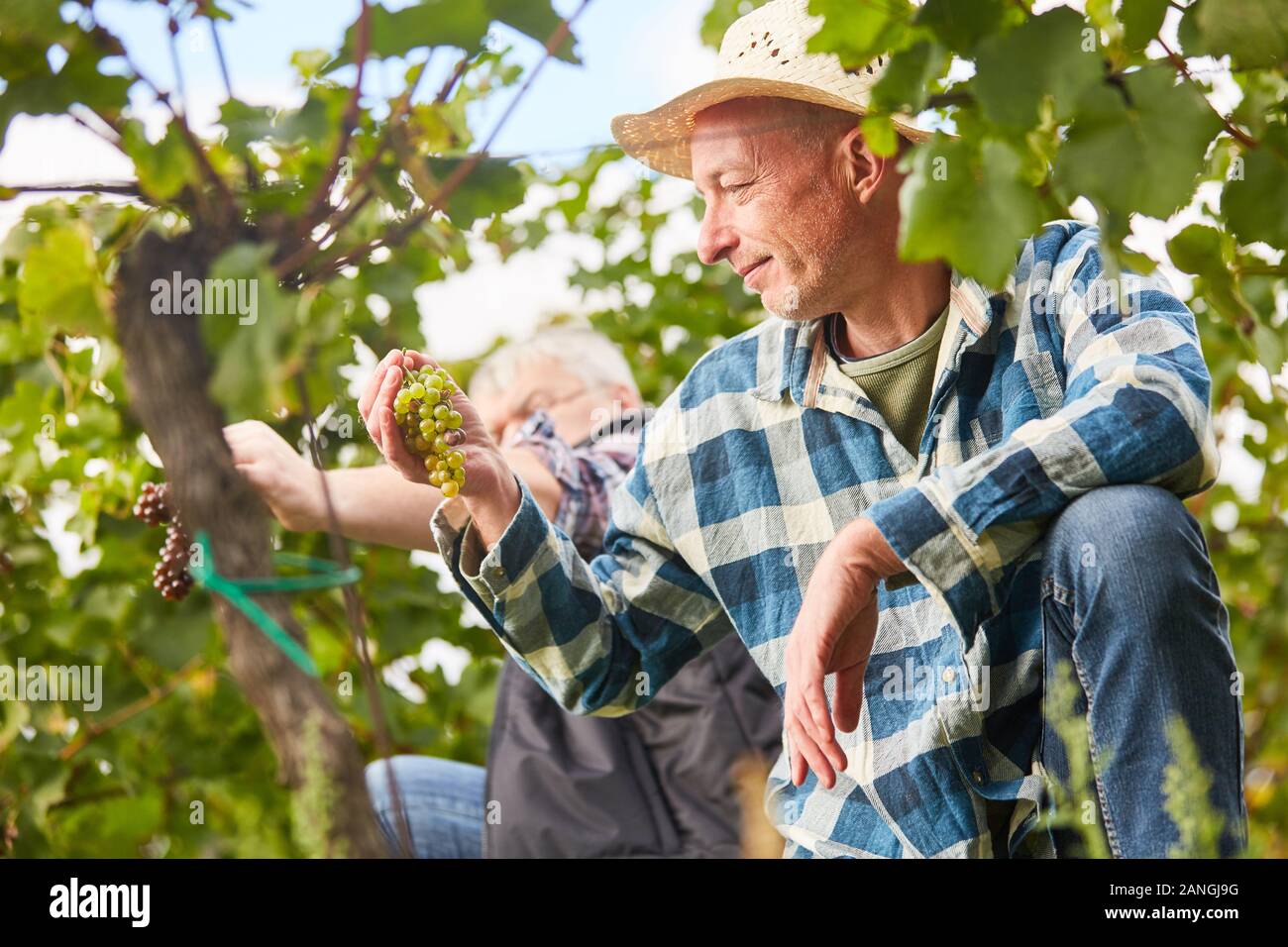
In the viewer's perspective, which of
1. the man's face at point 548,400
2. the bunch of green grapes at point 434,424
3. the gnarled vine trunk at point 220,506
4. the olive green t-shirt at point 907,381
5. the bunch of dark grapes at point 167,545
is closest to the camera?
the gnarled vine trunk at point 220,506

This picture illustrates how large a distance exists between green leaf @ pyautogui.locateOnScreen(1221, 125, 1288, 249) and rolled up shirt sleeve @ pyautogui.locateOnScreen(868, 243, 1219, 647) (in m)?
0.14

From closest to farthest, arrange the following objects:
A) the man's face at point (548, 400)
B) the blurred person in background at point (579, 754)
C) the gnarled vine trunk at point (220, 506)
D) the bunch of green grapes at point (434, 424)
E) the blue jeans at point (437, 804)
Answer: the gnarled vine trunk at point (220, 506)
the bunch of green grapes at point (434, 424)
the blurred person in background at point (579, 754)
the blue jeans at point (437, 804)
the man's face at point (548, 400)

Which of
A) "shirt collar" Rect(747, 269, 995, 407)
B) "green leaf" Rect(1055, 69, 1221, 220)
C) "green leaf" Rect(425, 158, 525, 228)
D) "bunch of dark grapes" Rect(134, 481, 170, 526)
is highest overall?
"green leaf" Rect(425, 158, 525, 228)

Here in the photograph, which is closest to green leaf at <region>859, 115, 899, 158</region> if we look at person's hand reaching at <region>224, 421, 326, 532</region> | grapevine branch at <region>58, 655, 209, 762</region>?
person's hand reaching at <region>224, 421, 326, 532</region>

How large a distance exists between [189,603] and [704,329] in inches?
51.4

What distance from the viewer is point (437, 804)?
2.07m

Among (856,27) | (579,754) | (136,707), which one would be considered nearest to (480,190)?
(856,27)

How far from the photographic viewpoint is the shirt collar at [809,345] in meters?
1.41

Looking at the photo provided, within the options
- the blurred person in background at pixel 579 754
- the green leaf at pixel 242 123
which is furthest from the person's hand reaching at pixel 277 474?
the blurred person in background at pixel 579 754

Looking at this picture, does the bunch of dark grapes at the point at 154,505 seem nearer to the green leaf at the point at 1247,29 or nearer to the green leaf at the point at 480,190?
the green leaf at the point at 480,190

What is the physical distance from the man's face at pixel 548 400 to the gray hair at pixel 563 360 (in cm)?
1

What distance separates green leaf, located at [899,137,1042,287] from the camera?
90 cm

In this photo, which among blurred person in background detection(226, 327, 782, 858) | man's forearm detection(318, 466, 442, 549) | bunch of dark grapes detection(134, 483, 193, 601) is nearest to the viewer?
bunch of dark grapes detection(134, 483, 193, 601)

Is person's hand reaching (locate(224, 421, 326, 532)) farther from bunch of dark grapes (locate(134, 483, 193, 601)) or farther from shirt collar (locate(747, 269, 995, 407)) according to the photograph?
shirt collar (locate(747, 269, 995, 407))
